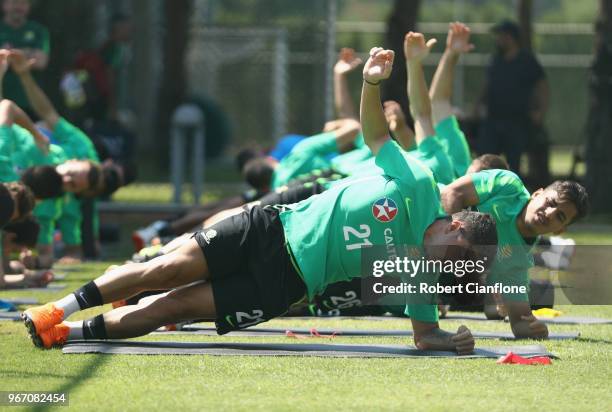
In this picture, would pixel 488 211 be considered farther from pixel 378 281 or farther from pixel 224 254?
pixel 224 254

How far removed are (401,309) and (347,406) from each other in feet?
8.26

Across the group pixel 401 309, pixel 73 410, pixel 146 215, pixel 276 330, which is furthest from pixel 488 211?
pixel 146 215

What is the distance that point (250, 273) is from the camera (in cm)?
675

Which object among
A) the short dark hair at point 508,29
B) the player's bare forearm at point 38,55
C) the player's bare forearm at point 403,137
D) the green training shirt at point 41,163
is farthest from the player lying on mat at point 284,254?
the short dark hair at point 508,29

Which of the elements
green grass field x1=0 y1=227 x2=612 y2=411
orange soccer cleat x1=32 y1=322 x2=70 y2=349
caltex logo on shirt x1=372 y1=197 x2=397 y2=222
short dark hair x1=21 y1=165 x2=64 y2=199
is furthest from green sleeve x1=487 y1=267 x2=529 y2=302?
short dark hair x1=21 y1=165 x2=64 y2=199

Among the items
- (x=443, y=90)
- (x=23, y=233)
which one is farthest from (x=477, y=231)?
(x=23, y=233)

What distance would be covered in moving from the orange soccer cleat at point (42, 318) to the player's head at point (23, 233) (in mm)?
3017

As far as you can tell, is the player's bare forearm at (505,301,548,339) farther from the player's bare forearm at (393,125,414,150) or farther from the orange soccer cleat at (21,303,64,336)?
the orange soccer cleat at (21,303,64,336)

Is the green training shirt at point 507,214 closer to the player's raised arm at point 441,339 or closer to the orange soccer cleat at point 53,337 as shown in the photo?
the player's raised arm at point 441,339

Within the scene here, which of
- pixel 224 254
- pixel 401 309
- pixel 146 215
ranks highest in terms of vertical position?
pixel 224 254

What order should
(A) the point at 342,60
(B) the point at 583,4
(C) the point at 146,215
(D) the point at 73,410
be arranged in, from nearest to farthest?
(D) the point at 73,410 → (A) the point at 342,60 → (C) the point at 146,215 → (B) the point at 583,4

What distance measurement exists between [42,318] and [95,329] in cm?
30

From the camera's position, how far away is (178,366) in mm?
6285

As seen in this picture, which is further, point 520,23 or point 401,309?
point 520,23
